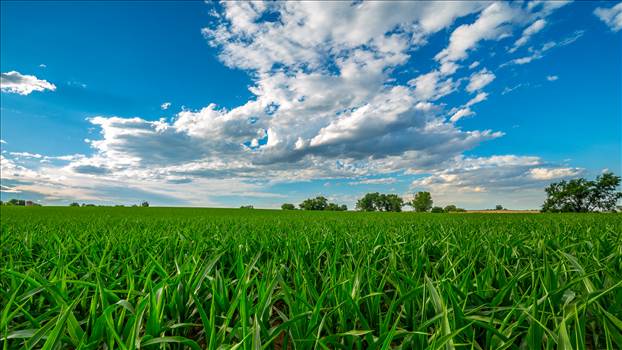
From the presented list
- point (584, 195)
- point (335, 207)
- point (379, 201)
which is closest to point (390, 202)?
Answer: point (379, 201)

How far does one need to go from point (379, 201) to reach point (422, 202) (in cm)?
1491

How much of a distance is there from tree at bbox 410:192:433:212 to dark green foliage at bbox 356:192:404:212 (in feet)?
16.0

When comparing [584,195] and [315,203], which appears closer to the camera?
[584,195]

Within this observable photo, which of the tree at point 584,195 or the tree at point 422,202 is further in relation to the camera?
the tree at point 422,202

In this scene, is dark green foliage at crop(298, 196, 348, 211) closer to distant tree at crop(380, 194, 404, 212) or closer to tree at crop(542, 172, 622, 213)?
distant tree at crop(380, 194, 404, 212)

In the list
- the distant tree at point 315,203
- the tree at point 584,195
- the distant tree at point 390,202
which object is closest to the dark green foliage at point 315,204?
the distant tree at point 315,203

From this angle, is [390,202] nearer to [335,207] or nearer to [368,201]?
[368,201]

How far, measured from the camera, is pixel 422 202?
108500mm

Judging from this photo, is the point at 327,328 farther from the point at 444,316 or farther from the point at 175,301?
the point at 175,301

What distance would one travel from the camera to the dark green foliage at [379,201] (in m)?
111

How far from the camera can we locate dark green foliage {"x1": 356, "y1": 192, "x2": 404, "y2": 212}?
364 ft

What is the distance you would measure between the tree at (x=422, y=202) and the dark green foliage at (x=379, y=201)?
4.89 metres

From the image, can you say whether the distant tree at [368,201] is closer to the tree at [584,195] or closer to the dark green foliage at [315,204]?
the dark green foliage at [315,204]

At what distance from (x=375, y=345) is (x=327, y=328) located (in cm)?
35
